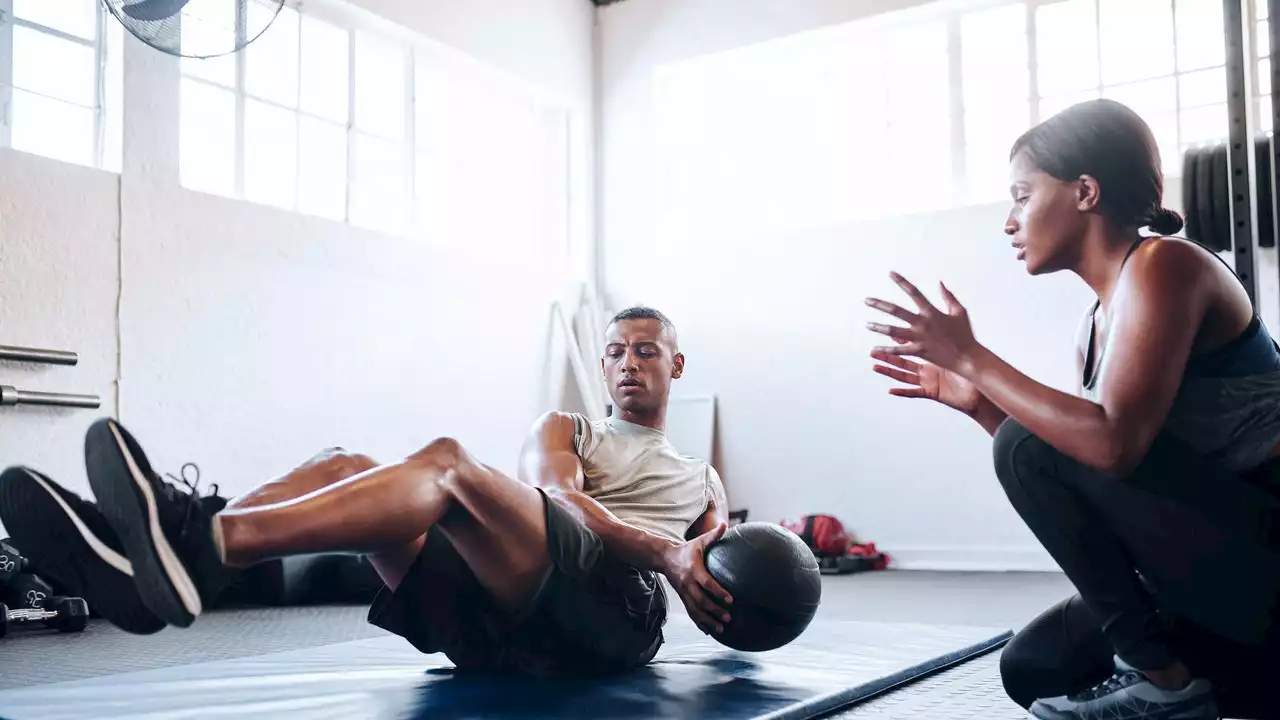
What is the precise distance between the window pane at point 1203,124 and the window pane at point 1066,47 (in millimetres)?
554

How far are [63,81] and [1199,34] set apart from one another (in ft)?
19.3

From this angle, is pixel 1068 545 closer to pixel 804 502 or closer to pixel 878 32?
pixel 804 502

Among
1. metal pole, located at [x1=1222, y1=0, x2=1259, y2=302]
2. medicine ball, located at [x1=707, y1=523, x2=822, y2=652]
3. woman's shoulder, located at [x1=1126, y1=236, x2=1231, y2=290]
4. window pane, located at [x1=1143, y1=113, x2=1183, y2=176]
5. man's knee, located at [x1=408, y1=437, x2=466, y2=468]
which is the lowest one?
medicine ball, located at [x1=707, y1=523, x2=822, y2=652]

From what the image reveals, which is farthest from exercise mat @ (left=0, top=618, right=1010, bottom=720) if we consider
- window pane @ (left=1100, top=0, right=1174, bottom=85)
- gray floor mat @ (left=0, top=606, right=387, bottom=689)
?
window pane @ (left=1100, top=0, right=1174, bottom=85)

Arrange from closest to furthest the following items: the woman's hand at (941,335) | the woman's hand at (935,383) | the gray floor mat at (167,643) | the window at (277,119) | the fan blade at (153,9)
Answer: the woman's hand at (941,335), the woman's hand at (935,383), the gray floor mat at (167,643), the fan blade at (153,9), the window at (277,119)

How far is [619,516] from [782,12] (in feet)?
17.7

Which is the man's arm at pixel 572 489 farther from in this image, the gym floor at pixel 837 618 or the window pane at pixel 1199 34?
the window pane at pixel 1199 34

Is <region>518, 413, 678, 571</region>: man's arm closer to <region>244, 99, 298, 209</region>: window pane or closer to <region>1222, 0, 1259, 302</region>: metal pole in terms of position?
<region>1222, 0, 1259, 302</region>: metal pole

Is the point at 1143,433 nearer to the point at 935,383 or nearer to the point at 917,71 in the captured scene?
the point at 935,383

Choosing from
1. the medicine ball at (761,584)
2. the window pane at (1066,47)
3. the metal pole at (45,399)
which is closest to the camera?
the medicine ball at (761,584)

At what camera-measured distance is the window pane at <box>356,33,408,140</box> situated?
21.5 feet

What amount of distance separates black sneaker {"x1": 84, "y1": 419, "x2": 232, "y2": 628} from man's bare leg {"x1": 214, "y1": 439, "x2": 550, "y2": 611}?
4 cm

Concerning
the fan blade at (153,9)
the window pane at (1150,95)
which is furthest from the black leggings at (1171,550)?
the window pane at (1150,95)

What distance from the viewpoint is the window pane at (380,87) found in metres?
6.55
